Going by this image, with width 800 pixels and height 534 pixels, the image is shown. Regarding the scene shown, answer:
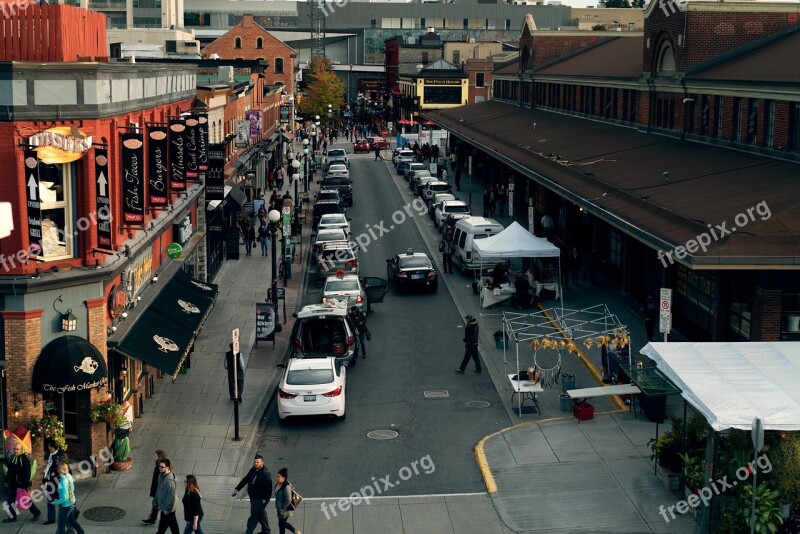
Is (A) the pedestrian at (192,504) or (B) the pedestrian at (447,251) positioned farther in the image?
(B) the pedestrian at (447,251)

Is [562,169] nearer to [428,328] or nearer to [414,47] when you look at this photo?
[428,328]

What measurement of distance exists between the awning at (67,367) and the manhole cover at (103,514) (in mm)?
2267

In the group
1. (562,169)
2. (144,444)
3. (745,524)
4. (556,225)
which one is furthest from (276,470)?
(556,225)

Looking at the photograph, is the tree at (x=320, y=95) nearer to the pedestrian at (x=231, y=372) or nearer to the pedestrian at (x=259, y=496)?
the pedestrian at (x=231, y=372)

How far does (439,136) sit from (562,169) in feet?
203

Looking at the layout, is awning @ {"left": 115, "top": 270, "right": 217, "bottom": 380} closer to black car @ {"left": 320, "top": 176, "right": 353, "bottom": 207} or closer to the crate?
the crate

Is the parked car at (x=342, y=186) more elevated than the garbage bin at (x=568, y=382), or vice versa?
the parked car at (x=342, y=186)

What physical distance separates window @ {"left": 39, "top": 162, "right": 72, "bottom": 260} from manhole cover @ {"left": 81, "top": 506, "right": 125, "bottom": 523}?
15.7 ft

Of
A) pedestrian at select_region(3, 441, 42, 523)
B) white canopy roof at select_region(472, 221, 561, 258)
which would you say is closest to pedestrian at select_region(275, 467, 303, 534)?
pedestrian at select_region(3, 441, 42, 523)

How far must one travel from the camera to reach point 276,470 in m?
22.2

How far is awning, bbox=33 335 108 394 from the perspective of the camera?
66.0ft

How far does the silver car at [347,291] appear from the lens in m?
Result: 35.6

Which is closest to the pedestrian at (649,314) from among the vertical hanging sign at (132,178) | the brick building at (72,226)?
the brick building at (72,226)

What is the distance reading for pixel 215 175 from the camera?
38281mm
